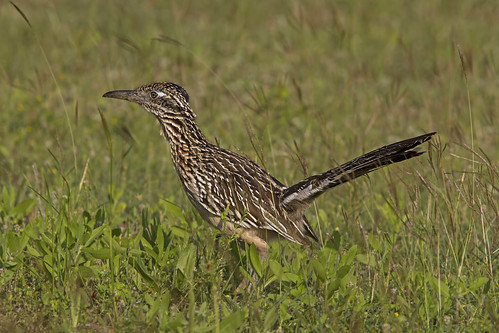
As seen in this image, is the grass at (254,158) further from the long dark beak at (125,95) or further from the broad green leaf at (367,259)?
the long dark beak at (125,95)

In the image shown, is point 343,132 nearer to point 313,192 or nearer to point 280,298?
point 313,192

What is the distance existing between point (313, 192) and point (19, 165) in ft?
12.5

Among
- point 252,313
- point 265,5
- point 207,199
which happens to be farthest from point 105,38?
point 252,313

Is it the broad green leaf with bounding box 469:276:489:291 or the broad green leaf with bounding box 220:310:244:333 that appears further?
the broad green leaf with bounding box 469:276:489:291

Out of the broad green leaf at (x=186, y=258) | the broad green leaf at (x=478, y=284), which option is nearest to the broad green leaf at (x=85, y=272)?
the broad green leaf at (x=186, y=258)

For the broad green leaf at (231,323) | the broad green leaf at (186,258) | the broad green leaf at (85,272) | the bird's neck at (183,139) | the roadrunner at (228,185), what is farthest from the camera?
the bird's neck at (183,139)

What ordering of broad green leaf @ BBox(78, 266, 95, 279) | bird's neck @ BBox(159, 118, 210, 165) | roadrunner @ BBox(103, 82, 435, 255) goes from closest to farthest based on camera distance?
broad green leaf @ BBox(78, 266, 95, 279) → roadrunner @ BBox(103, 82, 435, 255) → bird's neck @ BBox(159, 118, 210, 165)

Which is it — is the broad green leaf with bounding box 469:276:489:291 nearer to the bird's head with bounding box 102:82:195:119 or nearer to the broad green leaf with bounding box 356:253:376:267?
the broad green leaf with bounding box 356:253:376:267

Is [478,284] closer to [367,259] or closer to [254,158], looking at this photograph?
[367,259]

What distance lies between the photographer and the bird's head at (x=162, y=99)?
6598mm

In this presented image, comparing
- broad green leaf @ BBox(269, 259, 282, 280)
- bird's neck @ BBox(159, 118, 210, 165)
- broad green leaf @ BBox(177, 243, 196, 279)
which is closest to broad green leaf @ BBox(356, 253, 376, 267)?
broad green leaf @ BBox(269, 259, 282, 280)

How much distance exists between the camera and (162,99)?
664 cm

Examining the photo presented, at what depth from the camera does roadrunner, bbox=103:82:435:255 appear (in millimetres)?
6145

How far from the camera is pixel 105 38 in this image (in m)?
12.0
